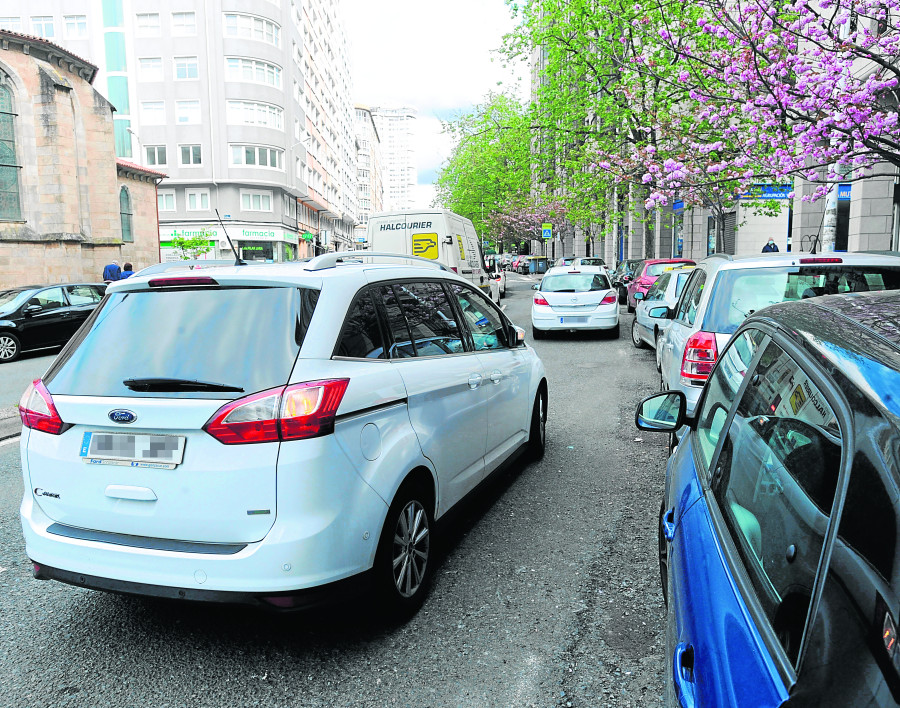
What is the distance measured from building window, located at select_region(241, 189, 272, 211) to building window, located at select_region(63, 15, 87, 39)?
1633 cm

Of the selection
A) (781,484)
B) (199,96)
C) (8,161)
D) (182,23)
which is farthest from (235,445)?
(182,23)

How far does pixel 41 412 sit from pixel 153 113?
55007 mm

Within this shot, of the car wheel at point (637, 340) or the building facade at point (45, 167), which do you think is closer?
the car wheel at point (637, 340)

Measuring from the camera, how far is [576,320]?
48.2 feet

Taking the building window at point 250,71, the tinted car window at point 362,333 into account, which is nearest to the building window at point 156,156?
the building window at point 250,71

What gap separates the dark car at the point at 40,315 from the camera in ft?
47.3

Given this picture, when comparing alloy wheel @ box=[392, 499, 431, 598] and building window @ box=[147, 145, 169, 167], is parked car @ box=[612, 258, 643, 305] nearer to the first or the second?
alloy wheel @ box=[392, 499, 431, 598]

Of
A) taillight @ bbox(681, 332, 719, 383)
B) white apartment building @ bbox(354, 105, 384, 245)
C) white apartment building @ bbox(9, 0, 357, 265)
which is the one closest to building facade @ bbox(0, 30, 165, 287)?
white apartment building @ bbox(9, 0, 357, 265)

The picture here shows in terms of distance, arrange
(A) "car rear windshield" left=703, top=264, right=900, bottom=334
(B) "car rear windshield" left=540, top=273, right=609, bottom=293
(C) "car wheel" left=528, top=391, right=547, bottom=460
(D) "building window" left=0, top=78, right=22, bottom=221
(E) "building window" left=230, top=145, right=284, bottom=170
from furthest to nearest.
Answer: (E) "building window" left=230, top=145, right=284, bottom=170
(D) "building window" left=0, top=78, right=22, bottom=221
(B) "car rear windshield" left=540, top=273, right=609, bottom=293
(C) "car wheel" left=528, top=391, right=547, bottom=460
(A) "car rear windshield" left=703, top=264, right=900, bottom=334

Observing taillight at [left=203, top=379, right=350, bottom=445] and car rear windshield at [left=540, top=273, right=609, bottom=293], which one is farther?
car rear windshield at [left=540, top=273, right=609, bottom=293]

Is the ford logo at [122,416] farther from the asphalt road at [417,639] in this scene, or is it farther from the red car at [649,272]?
the red car at [649,272]

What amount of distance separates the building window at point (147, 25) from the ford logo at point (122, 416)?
5680cm

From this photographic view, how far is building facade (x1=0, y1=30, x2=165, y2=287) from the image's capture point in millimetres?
26000

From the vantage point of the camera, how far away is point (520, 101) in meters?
51.8
